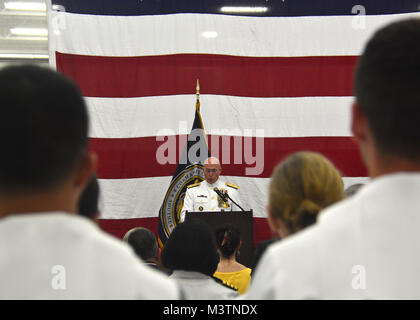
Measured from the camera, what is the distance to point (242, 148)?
16.6 feet

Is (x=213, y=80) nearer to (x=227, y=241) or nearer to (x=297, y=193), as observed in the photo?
(x=227, y=241)

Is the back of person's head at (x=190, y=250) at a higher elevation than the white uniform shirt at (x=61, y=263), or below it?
below

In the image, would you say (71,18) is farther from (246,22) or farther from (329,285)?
(329,285)

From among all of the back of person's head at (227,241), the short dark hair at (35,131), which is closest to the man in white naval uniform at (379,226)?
the short dark hair at (35,131)

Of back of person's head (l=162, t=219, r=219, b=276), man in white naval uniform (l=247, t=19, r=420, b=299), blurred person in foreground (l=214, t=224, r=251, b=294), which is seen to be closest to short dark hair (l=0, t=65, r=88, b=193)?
man in white naval uniform (l=247, t=19, r=420, b=299)

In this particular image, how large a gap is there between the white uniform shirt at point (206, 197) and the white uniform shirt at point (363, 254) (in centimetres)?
429

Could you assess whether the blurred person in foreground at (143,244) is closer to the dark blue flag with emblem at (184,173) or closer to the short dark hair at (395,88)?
the short dark hair at (395,88)

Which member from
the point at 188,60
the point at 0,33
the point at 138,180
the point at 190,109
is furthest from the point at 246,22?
the point at 0,33

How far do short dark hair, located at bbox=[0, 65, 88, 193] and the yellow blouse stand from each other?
200 cm

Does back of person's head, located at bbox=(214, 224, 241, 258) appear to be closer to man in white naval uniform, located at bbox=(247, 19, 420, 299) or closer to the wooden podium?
the wooden podium

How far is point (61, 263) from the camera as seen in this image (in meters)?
0.59

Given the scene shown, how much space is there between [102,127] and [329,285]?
464 cm

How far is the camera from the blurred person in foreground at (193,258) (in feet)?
5.09

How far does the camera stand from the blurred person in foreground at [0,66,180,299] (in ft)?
1.93
